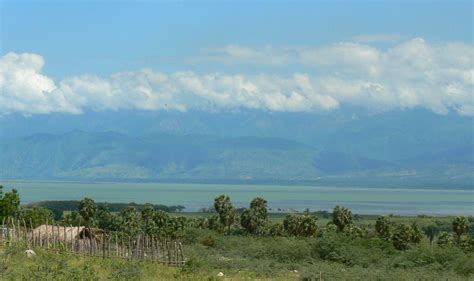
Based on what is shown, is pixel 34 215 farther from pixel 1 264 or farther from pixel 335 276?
pixel 1 264

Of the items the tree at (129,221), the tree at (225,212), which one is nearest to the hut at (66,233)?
the tree at (129,221)

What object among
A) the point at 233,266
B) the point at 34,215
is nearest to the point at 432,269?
the point at 233,266

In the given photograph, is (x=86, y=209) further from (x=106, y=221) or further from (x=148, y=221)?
(x=148, y=221)

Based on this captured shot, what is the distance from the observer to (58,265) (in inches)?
1330

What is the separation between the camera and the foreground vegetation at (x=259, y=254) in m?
36.2

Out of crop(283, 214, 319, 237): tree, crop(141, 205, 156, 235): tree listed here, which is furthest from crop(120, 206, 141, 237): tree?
crop(283, 214, 319, 237): tree

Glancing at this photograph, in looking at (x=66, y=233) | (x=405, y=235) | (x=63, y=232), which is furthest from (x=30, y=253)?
(x=405, y=235)

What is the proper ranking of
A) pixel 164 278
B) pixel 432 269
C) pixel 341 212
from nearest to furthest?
1. pixel 164 278
2. pixel 432 269
3. pixel 341 212

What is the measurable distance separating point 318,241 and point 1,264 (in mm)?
38488

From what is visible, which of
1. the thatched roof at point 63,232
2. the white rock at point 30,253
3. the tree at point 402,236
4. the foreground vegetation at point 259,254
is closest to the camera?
the foreground vegetation at point 259,254

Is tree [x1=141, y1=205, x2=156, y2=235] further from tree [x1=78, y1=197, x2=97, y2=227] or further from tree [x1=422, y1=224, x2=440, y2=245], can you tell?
tree [x1=422, y1=224, x2=440, y2=245]

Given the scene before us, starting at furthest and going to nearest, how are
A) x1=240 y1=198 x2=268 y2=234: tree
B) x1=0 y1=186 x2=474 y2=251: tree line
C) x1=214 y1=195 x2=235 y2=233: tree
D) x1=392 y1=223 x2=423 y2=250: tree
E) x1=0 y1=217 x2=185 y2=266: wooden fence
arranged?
1. x1=214 y1=195 x2=235 y2=233: tree
2. x1=240 y1=198 x2=268 y2=234: tree
3. x1=0 y1=186 x2=474 y2=251: tree line
4. x1=392 y1=223 x2=423 y2=250: tree
5. x1=0 y1=217 x2=185 y2=266: wooden fence

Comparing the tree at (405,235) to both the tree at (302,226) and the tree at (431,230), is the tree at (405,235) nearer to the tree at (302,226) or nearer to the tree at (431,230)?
the tree at (302,226)

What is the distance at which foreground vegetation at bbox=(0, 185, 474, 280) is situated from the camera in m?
36.2
